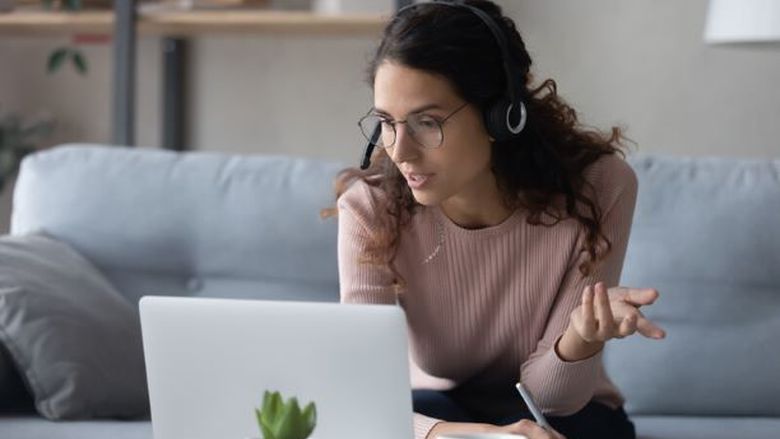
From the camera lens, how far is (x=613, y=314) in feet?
4.91

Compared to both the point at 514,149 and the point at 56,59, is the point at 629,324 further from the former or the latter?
the point at 56,59

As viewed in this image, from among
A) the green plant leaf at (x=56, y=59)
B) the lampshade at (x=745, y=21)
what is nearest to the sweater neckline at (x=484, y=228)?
the lampshade at (x=745, y=21)

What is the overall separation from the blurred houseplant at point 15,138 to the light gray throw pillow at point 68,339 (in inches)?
49.6

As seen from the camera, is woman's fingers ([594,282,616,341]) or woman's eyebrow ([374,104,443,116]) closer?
woman's fingers ([594,282,616,341])

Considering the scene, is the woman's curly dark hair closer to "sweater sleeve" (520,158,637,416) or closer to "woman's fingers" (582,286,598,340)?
"sweater sleeve" (520,158,637,416)

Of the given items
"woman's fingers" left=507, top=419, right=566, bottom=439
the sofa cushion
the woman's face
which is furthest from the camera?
the sofa cushion

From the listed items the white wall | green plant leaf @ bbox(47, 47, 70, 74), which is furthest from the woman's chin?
green plant leaf @ bbox(47, 47, 70, 74)

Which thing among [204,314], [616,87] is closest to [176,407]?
[204,314]

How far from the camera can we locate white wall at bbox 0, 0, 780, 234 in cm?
300

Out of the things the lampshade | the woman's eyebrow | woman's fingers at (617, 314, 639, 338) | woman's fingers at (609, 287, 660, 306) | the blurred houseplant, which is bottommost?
the blurred houseplant

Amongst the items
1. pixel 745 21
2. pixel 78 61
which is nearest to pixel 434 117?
pixel 745 21

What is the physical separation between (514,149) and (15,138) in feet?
6.48

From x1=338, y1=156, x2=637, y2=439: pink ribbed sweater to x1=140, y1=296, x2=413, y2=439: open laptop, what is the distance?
0.43 metres

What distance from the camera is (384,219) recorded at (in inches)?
70.9
